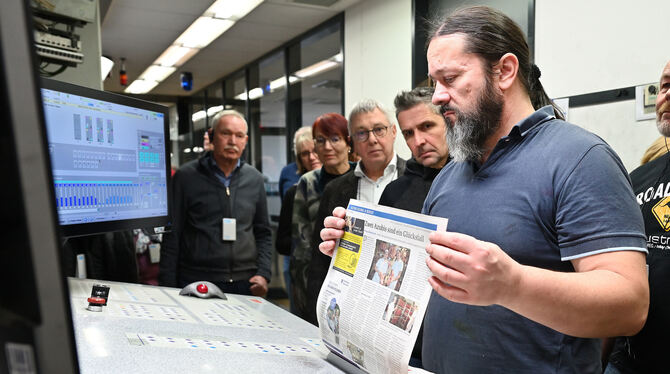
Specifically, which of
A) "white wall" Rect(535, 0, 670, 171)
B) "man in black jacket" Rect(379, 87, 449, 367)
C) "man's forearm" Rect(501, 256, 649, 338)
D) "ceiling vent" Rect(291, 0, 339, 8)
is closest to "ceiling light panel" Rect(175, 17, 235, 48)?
"ceiling vent" Rect(291, 0, 339, 8)

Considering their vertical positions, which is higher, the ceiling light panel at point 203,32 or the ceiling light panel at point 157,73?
the ceiling light panel at point 203,32

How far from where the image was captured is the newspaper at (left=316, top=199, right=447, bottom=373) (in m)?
0.83

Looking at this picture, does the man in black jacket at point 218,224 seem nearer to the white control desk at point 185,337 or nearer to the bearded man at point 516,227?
the white control desk at point 185,337

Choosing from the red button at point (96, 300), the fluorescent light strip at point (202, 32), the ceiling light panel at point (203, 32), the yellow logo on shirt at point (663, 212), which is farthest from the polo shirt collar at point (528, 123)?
the ceiling light panel at point (203, 32)

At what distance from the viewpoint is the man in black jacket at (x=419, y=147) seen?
187cm

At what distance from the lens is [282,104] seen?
6590 millimetres

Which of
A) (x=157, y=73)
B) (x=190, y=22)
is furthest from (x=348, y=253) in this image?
(x=157, y=73)

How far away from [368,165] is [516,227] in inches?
48.8

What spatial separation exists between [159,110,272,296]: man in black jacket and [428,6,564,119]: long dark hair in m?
1.75

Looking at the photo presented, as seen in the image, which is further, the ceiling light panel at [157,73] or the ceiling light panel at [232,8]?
the ceiling light panel at [157,73]

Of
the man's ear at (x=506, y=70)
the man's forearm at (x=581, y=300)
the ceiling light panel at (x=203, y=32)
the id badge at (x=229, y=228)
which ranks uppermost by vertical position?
the ceiling light panel at (x=203, y=32)

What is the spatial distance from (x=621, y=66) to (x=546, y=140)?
167 cm

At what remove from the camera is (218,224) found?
2.73 meters

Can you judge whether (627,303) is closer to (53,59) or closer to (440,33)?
(440,33)
